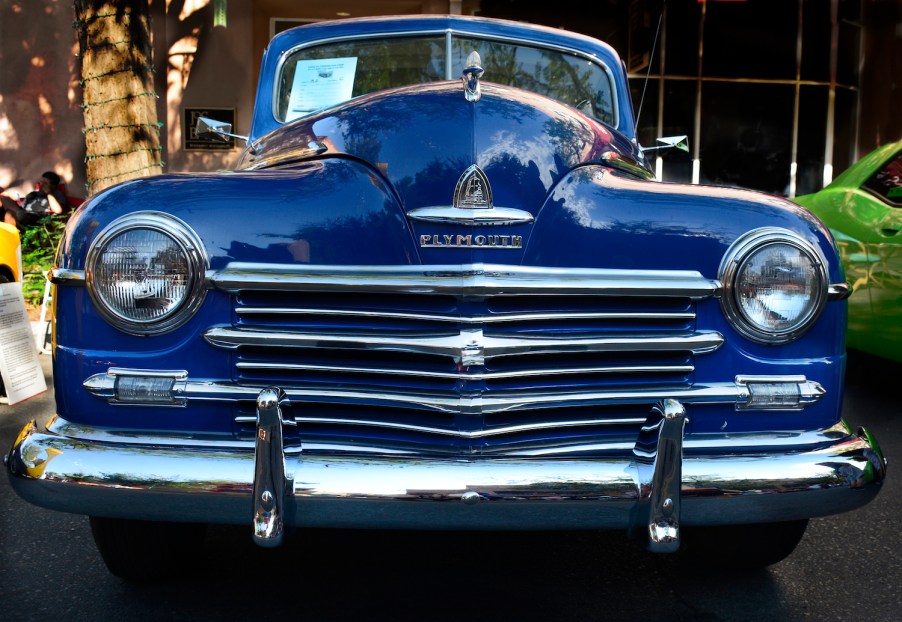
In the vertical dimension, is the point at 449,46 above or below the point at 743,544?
above

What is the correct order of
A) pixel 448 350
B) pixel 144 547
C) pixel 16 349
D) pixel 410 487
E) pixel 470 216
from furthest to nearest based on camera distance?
pixel 16 349 → pixel 144 547 → pixel 470 216 → pixel 448 350 → pixel 410 487

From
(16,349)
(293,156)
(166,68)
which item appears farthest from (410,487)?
(166,68)

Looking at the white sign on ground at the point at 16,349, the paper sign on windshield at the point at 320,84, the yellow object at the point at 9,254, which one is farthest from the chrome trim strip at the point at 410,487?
the yellow object at the point at 9,254

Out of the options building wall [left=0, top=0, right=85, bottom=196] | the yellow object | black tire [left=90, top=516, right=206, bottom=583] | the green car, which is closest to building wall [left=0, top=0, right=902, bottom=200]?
building wall [left=0, top=0, right=85, bottom=196]

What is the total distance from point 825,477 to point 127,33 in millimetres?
6280

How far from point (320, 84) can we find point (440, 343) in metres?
1.88

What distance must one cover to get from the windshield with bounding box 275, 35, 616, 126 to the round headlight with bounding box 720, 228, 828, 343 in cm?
165

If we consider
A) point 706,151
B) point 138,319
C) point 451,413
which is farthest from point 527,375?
point 706,151

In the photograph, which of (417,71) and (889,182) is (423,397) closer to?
(417,71)

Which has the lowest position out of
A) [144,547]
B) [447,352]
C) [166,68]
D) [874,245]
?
[144,547]

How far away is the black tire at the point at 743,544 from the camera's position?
262cm

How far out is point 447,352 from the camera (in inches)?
81.3

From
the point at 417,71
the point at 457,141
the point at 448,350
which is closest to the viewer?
the point at 448,350

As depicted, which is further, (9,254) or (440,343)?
(9,254)
